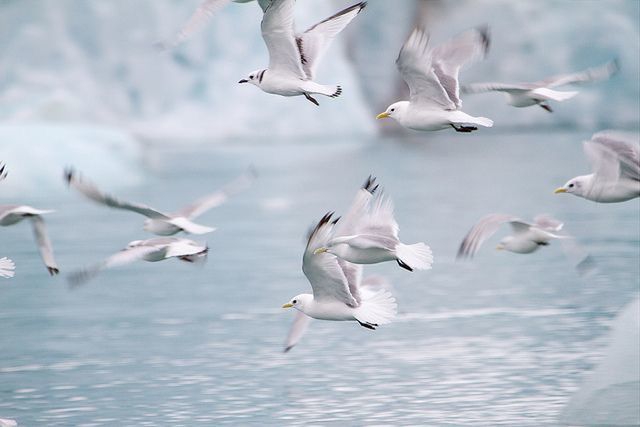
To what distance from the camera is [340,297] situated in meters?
6.59

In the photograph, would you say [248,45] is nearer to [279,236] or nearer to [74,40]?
[74,40]

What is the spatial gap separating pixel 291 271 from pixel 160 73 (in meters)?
19.3

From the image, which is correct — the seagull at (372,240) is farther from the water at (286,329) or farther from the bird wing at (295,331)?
the water at (286,329)

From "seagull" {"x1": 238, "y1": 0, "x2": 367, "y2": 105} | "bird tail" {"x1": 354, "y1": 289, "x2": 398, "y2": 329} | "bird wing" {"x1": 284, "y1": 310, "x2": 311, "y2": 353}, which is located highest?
"seagull" {"x1": 238, "y1": 0, "x2": 367, "y2": 105}

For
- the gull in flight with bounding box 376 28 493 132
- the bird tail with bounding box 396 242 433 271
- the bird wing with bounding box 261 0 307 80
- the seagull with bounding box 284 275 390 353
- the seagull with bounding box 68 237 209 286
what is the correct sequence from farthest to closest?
the seagull with bounding box 284 275 390 353 → the bird wing with bounding box 261 0 307 80 → the gull in flight with bounding box 376 28 493 132 → the seagull with bounding box 68 237 209 286 → the bird tail with bounding box 396 242 433 271

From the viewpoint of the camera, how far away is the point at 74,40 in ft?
108

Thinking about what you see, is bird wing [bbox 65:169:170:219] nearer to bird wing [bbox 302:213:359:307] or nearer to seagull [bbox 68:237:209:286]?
seagull [bbox 68:237:209:286]

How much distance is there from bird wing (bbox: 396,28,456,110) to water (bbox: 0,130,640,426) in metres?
1.86

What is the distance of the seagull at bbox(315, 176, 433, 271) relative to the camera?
596cm

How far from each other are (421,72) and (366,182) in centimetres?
80

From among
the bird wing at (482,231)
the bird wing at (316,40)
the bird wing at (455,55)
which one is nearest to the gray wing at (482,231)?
the bird wing at (482,231)

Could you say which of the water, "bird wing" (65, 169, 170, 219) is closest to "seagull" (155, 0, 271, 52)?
"bird wing" (65, 169, 170, 219)

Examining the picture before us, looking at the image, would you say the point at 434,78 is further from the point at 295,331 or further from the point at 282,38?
the point at 295,331

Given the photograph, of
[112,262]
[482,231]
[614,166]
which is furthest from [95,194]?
[614,166]
